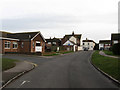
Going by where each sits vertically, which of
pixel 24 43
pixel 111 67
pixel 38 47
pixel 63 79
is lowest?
pixel 63 79

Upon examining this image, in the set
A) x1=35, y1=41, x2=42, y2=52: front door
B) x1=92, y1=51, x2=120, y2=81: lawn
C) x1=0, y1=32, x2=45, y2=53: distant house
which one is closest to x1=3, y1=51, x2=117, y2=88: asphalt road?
x1=92, y1=51, x2=120, y2=81: lawn

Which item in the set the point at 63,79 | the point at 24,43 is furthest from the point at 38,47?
the point at 63,79

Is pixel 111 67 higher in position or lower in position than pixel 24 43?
lower

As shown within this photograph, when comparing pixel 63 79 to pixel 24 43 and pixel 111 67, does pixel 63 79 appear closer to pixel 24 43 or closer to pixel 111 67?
pixel 111 67

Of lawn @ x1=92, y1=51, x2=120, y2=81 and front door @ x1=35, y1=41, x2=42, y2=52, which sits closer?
lawn @ x1=92, y1=51, x2=120, y2=81

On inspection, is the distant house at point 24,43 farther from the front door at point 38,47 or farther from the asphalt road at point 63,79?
the asphalt road at point 63,79

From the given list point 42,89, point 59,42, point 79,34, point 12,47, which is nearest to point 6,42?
point 12,47

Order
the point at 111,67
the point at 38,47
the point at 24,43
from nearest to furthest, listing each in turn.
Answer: the point at 111,67 < the point at 24,43 < the point at 38,47

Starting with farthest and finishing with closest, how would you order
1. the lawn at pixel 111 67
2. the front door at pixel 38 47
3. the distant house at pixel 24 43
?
the front door at pixel 38 47, the distant house at pixel 24 43, the lawn at pixel 111 67

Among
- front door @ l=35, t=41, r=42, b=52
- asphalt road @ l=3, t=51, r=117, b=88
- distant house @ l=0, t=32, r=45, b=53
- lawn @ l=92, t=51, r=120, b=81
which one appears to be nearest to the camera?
asphalt road @ l=3, t=51, r=117, b=88

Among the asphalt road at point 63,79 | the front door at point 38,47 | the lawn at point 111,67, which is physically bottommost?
the asphalt road at point 63,79

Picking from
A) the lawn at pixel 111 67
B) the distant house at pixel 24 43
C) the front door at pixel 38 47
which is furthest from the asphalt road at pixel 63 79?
the front door at pixel 38 47

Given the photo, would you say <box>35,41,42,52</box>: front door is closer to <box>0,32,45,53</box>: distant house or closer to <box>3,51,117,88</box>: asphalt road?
<box>0,32,45,53</box>: distant house

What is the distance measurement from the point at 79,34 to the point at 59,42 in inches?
652
